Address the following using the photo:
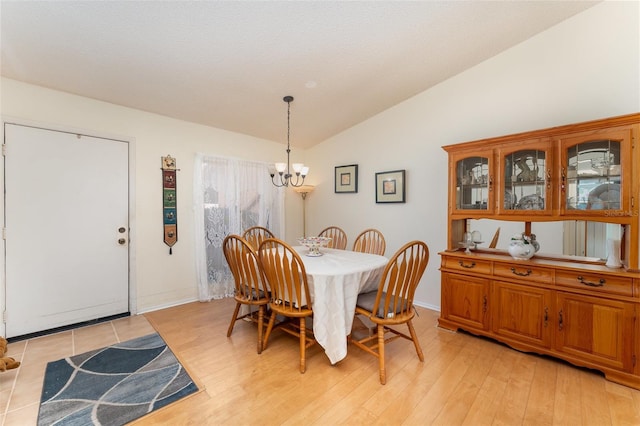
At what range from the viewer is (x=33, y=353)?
228 cm

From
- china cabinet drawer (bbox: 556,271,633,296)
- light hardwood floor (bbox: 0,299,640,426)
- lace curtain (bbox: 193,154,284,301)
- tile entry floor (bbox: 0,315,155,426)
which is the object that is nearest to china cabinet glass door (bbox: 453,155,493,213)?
china cabinet drawer (bbox: 556,271,633,296)

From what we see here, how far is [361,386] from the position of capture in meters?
1.86

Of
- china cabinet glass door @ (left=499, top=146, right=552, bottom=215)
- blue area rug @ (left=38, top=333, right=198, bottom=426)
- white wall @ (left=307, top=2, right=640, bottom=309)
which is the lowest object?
blue area rug @ (left=38, top=333, right=198, bottom=426)

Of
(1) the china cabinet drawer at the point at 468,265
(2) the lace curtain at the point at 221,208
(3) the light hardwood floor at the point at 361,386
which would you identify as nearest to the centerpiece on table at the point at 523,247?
(1) the china cabinet drawer at the point at 468,265

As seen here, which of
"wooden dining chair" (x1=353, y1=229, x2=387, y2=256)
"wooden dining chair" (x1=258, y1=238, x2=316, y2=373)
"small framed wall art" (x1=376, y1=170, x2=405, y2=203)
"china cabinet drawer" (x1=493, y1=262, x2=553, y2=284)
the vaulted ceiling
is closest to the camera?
the vaulted ceiling

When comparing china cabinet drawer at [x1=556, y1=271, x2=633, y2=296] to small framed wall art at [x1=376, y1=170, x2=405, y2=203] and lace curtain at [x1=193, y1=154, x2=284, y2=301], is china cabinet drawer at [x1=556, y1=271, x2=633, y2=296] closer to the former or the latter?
small framed wall art at [x1=376, y1=170, x2=405, y2=203]

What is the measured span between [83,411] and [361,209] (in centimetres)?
341

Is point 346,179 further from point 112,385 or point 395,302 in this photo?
point 112,385

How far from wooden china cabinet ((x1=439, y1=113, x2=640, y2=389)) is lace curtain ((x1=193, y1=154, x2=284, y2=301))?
8.76ft

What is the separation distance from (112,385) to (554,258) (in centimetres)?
Answer: 360

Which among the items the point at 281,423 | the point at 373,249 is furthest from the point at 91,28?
the point at 373,249

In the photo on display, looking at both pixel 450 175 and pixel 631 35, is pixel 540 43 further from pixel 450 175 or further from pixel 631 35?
pixel 450 175

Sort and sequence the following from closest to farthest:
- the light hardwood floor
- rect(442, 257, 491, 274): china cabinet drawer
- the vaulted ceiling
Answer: the light hardwood floor, the vaulted ceiling, rect(442, 257, 491, 274): china cabinet drawer

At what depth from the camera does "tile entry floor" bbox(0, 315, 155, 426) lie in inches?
64.6
